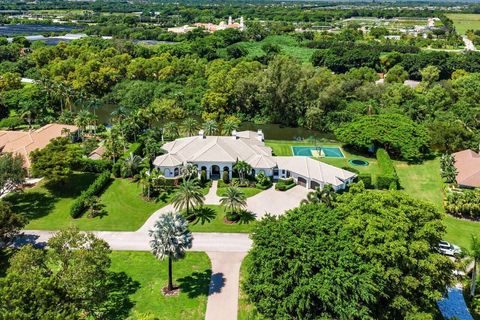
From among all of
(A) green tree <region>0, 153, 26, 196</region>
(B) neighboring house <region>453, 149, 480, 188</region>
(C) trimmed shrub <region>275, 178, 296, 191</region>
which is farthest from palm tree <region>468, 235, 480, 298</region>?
(A) green tree <region>0, 153, 26, 196</region>

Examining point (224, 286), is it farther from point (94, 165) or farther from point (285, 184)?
point (94, 165)

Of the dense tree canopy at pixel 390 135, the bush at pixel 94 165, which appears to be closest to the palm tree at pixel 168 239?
the bush at pixel 94 165

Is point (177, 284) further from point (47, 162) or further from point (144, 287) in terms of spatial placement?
point (47, 162)

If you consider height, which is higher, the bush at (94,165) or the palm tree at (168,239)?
the palm tree at (168,239)

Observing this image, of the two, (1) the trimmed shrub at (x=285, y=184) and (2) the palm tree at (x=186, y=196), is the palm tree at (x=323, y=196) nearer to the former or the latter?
(1) the trimmed shrub at (x=285, y=184)

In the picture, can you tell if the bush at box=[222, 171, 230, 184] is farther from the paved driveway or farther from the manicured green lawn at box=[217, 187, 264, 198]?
the paved driveway

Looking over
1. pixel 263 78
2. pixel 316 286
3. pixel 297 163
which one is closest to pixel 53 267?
pixel 316 286
